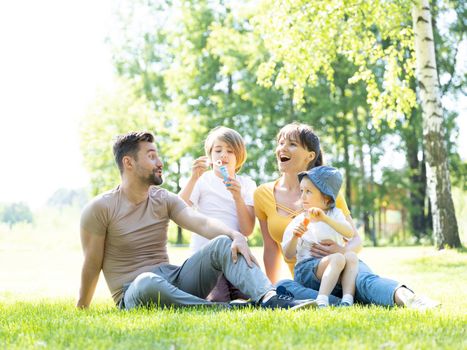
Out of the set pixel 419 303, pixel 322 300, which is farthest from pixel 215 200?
pixel 419 303

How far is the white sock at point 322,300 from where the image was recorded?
4.39 m

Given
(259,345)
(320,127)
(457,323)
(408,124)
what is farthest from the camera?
(320,127)

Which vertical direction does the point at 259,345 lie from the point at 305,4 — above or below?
below

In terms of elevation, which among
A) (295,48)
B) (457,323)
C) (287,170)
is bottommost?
(457,323)

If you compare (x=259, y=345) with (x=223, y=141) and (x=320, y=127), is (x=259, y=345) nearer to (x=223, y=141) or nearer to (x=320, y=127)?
(x=223, y=141)

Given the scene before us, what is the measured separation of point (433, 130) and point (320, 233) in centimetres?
790

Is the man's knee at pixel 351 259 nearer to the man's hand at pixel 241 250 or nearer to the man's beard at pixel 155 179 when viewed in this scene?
the man's hand at pixel 241 250

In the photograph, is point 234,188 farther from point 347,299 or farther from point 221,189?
point 347,299

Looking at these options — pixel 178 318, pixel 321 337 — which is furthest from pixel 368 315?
pixel 178 318

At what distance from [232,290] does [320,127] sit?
21563 mm

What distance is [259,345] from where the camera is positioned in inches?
121

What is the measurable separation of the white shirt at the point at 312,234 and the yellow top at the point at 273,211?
0.31m

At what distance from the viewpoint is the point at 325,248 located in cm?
483

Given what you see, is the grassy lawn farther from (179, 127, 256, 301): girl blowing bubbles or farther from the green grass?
(179, 127, 256, 301): girl blowing bubbles
